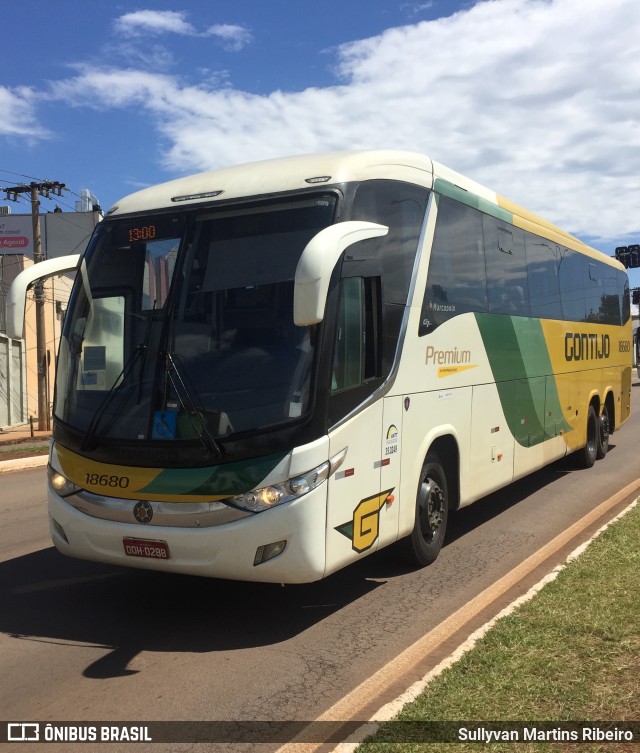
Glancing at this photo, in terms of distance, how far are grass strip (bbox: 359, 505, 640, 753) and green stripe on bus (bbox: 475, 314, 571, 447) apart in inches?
123

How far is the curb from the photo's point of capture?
50.3ft

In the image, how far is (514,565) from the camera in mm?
6941

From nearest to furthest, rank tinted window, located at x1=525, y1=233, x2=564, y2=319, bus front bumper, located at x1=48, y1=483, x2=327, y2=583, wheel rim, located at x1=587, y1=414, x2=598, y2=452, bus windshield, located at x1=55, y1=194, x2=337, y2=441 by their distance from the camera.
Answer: bus front bumper, located at x1=48, y1=483, x2=327, y2=583, bus windshield, located at x1=55, y1=194, x2=337, y2=441, tinted window, located at x1=525, y1=233, x2=564, y2=319, wheel rim, located at x1=587, y1=414, x2=598, y2=452

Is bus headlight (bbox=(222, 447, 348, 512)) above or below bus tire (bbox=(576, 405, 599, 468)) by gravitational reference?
above

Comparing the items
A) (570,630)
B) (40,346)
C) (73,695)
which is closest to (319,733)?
(73,695)

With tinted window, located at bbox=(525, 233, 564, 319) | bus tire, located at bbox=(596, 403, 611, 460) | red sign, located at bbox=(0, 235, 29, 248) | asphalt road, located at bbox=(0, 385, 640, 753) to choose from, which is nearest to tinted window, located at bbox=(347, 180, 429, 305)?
asphalt road, located at bbox=(0, 385, 640, 753)

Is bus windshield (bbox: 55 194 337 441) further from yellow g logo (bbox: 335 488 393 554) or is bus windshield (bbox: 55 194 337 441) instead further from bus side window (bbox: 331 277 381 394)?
yellow g logo (bbox: 335 488 393 554)

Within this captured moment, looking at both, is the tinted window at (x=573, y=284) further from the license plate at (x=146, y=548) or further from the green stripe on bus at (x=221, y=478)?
the license plate at (x=146, y=548)

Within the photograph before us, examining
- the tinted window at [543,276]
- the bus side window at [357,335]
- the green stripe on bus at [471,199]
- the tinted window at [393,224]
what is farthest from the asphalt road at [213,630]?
the green stripe on bus at [471,199]

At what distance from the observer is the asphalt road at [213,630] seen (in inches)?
170

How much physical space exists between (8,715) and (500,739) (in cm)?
257

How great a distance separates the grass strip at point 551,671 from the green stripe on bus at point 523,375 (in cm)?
312

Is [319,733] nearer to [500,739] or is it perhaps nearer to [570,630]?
[500,739]

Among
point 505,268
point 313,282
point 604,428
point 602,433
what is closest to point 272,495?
point 313,282
